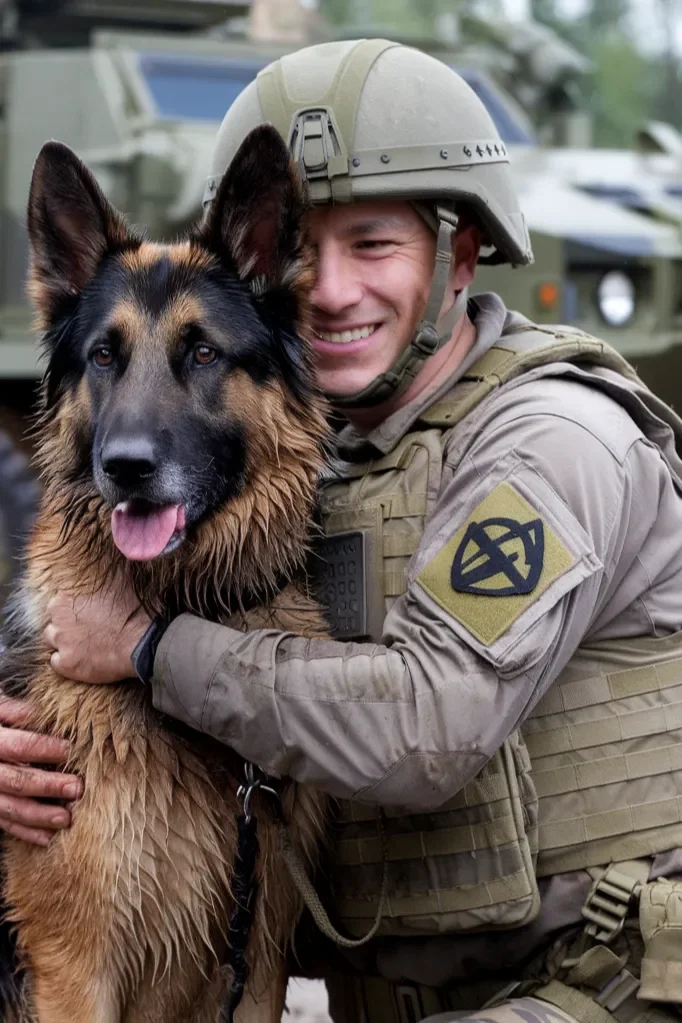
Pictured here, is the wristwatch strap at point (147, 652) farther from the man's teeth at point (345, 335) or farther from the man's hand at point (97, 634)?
the man's teeth at point (345, 335)

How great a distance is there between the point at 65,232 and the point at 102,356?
295mm

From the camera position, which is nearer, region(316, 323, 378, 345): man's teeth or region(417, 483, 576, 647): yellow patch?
region(417, 483, 576, 647): yellow patch

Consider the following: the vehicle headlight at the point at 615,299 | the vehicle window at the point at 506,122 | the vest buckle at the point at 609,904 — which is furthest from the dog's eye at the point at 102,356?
the vehicle window at the point at 506,122

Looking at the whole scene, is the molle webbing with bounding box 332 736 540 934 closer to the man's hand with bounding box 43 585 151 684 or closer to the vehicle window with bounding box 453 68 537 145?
the man's hand with bounding box 43 585 151 684

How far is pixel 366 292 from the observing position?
299cm

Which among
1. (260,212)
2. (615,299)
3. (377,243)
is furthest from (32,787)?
(615,299)

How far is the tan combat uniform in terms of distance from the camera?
2.49 m

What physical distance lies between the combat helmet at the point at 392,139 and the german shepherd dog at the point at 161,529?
0.19 metres

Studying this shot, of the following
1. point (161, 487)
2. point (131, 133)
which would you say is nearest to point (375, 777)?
point (161, 487)

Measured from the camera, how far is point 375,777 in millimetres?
2510

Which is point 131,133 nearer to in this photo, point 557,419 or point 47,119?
point 47,119

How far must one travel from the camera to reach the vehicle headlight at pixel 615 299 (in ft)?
24.5

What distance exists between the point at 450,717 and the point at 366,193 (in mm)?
1128

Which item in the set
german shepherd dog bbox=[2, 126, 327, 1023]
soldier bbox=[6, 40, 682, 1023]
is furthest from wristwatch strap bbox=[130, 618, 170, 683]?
german shepherd dog bbox=[2, 126, 327, 1023]
